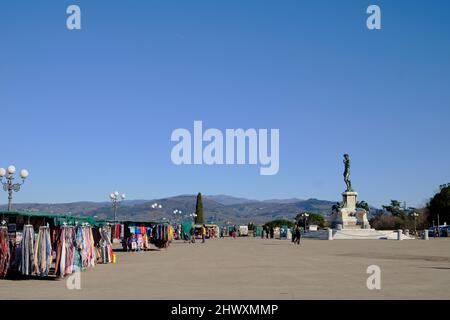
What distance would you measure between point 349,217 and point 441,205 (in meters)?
40.1

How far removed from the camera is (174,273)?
18.3 metres

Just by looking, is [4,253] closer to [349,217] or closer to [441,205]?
[349,217]

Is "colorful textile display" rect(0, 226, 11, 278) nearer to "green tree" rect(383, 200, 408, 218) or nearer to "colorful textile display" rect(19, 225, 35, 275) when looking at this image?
"colorful textile display" rect(19, 225, 35, 275)

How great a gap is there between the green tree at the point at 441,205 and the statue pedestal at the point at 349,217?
3785cm

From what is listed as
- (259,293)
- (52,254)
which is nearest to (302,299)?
(259,293)

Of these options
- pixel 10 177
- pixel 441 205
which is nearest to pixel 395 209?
pixel 441 205

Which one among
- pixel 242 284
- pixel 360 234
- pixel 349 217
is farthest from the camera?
pixel 349 217

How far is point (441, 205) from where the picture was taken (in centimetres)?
9925

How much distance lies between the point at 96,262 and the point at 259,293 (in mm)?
11843

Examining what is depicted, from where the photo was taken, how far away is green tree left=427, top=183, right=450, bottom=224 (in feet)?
322

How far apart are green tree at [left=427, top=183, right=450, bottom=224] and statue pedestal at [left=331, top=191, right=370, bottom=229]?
3785 cm

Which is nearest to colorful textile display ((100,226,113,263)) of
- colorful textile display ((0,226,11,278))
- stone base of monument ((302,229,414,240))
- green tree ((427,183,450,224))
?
colorful textile display ((0,226,11,278))

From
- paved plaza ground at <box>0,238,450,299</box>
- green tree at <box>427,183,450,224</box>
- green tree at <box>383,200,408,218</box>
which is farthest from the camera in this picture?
green tree at <box>383,200,408,218</box>
